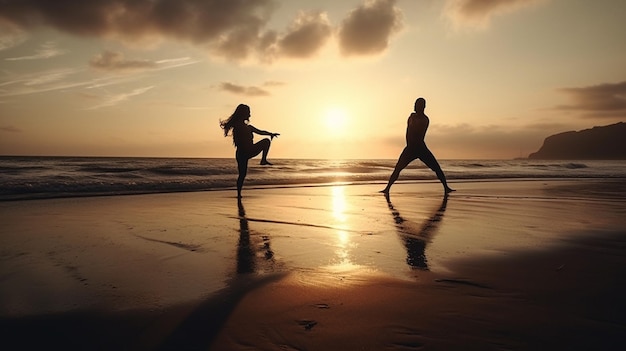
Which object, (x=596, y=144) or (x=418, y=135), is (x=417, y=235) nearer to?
(x=418, y=135)

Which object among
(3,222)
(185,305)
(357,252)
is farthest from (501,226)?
(3,222)

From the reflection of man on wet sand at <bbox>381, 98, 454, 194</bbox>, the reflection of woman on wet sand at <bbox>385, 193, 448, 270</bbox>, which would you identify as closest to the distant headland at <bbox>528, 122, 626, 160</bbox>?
the reflection of man on wet sand at <bbox>381, 98, 454, 194</bbox>

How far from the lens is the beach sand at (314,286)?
1789mm

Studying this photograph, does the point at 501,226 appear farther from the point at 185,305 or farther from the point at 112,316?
the point at 112,316

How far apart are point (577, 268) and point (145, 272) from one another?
3.50m

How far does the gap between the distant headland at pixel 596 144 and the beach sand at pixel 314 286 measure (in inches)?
8025

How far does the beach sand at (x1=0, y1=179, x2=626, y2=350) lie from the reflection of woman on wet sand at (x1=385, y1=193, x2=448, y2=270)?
27 millimetres

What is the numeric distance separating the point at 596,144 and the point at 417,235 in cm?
22537

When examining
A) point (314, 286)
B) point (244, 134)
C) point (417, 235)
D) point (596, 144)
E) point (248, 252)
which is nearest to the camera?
point (314, 286)

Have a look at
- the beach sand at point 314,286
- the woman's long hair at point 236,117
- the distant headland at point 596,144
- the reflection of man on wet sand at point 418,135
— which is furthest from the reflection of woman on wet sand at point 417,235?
the distant headland at point 596,144

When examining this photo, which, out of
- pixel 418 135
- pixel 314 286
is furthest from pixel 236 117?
pixel 314 286

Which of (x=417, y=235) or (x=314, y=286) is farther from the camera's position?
(x=417, y=235)

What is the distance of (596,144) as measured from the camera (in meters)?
180

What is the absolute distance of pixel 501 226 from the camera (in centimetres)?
507
